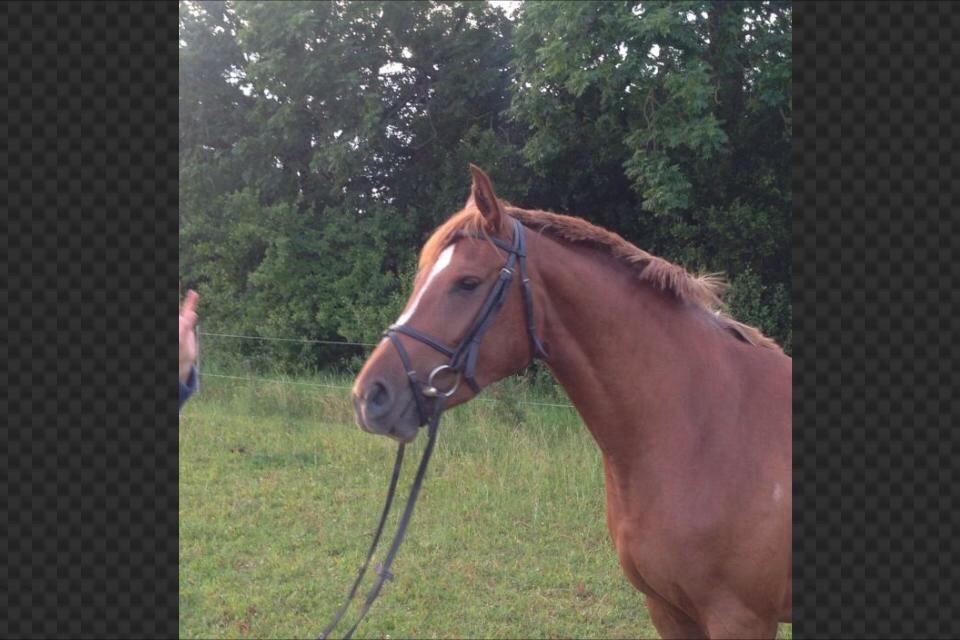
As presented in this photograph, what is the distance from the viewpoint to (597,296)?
2.38 m

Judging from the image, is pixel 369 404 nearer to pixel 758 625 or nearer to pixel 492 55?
pixel 758 625

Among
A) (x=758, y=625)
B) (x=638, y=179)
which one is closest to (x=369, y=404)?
(x=758, y=625)

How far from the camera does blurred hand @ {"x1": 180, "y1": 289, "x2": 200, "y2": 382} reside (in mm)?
2490

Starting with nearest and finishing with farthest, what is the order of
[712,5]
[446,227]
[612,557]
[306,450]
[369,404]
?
[369,404]
[446,227]
[612,557]
[306,450]
[712,5]

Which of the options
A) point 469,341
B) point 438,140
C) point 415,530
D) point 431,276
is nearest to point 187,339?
point 431,276

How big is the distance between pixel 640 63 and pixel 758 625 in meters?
7.05

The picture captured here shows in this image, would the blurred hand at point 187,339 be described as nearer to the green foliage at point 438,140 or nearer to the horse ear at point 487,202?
the horse ear at point 487,202

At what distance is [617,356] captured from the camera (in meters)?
2.37

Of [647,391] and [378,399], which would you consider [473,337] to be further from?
[647,391]

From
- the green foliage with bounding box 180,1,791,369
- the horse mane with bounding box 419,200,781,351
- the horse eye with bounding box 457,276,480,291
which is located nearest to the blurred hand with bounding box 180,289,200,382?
the horse mane with bounding box 419,200,781,351

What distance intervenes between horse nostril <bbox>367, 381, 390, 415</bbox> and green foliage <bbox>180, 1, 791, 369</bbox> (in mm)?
6431

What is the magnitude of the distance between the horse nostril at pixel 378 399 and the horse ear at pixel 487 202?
2.04ft

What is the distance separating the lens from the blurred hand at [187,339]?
2490mm

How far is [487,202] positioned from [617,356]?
2.17ft
